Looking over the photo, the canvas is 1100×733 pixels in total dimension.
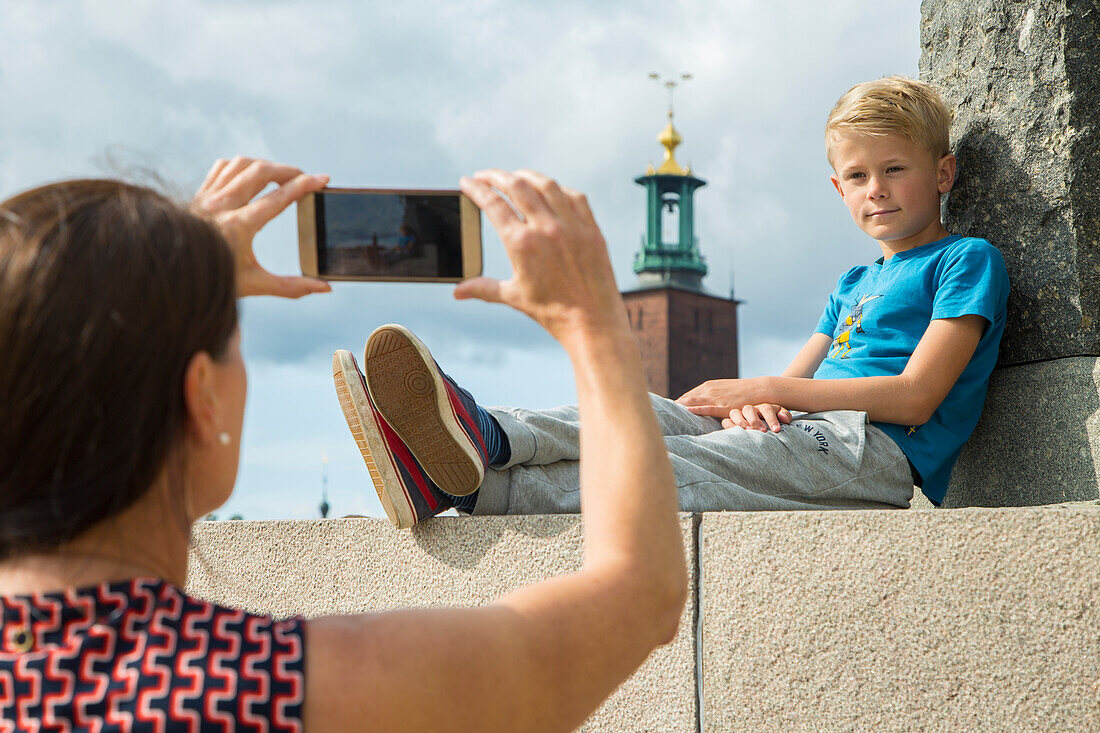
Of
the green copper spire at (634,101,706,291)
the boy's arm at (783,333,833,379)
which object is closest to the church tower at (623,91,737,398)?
the green copper spire at (634,101,706,291)

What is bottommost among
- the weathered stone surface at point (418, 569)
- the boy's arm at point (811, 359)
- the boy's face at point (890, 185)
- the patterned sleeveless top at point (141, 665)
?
the weathered stone surface at point (418, 569)

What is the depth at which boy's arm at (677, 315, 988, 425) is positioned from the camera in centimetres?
248

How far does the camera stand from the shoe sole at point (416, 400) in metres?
2.19

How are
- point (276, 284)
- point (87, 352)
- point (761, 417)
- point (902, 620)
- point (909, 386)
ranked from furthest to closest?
point (761, 417) → point (909, 386) → point (902, 620) → point (276, 284) → point (87, 352)

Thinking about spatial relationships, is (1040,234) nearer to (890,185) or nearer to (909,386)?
(890,185)

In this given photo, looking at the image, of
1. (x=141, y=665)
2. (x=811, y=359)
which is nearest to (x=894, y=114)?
(x=811, y=359)

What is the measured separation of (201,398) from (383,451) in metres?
1.48

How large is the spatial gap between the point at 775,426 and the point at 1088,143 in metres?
1.08

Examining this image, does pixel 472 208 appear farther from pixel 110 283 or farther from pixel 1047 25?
pixel 1047 25

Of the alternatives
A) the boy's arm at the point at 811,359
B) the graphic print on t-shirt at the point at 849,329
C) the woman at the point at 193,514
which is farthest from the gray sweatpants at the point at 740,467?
the woman at the point at 193,514

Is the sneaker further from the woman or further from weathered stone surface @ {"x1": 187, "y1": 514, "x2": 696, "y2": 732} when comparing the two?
the woman

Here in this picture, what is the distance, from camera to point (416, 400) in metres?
2.20

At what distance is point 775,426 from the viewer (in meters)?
2.49

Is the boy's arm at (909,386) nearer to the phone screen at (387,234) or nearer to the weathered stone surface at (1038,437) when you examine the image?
the weathered stone surface at (1038,437)
